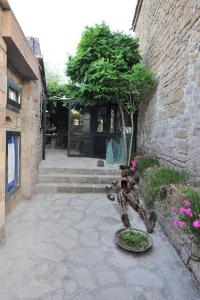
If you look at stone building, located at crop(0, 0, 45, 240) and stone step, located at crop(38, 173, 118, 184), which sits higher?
stone building, located at crop(0, 0, 45, 240)

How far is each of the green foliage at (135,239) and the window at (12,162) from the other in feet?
6.30

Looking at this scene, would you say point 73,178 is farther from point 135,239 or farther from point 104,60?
point 104,60

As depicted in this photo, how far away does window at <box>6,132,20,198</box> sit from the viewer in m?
3.50

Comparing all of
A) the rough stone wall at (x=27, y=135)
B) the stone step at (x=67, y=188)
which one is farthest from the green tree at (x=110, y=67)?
the rough stone wall at (x=27, y=135)

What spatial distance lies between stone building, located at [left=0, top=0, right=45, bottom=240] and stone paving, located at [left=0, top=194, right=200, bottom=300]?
456mm

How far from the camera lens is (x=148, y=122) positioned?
559 centimetres

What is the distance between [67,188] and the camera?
16.1 feet

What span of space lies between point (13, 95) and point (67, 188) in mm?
2275

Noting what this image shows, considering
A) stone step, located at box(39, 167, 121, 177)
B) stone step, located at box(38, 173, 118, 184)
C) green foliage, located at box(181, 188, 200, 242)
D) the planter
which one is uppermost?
green foliage, located at box(181, 188, 200, 242)

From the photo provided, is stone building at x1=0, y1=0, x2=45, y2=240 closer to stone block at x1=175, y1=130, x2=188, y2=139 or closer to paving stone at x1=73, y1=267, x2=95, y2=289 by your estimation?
paving stone at x1=73, y1=267, x2=95, y2=289

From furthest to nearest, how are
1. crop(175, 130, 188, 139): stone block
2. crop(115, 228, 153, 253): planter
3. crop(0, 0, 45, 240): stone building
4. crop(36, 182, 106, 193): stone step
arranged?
crop(36, 182, 106, 193): stone step
crop(175, 130, 188, 139): stone block
crop(115, 228, 153, 253): planter
crop(0, 0, 45, 240): stone building

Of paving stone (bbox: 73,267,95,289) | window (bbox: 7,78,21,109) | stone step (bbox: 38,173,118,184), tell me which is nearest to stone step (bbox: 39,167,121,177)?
stone step (bbox: 38,173,118,184)

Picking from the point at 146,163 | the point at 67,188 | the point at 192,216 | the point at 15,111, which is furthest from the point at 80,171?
the point at 192,216

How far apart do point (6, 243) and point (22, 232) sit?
1.05 ft
